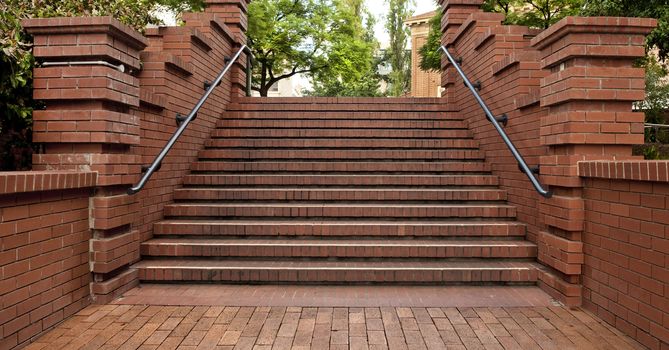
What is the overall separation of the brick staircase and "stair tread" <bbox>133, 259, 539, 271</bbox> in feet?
0.03

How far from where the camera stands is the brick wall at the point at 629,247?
2.50 meters

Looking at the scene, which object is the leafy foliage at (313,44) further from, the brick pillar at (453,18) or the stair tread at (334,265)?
the stair tread at (334,265)

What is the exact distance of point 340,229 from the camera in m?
4.21

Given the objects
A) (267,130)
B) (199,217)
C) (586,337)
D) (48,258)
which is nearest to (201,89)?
(267,130)

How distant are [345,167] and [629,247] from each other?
3214mm

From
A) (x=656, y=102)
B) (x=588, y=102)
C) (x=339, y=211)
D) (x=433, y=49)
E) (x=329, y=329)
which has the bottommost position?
(x=329, y=329)

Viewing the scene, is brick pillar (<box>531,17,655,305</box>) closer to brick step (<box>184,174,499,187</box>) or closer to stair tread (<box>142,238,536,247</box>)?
stair tread (<box>142,238,536,247</box>)

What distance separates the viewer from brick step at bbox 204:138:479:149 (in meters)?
5.63

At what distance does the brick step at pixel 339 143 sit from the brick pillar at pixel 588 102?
2.31 metres

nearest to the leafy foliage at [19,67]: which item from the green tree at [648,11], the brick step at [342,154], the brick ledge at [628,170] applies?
the brick step at [342,154]

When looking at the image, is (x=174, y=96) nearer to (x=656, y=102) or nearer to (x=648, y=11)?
(x=648, y=11)

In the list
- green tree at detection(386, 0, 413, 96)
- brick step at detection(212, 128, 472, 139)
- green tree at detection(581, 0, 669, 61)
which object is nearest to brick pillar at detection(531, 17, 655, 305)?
brick step at detection(212, 128, 472, 139)

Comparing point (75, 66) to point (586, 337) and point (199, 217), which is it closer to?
point (199, 217)

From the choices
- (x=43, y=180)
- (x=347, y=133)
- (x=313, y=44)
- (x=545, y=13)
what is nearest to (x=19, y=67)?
(x=43, y=180)
